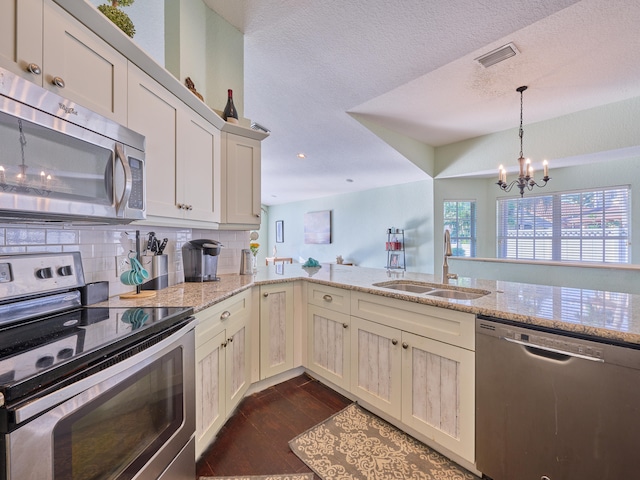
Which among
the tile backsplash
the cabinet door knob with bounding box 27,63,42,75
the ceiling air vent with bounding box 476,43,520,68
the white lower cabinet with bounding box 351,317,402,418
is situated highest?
the ceiling air vent with bounding box 476,43,520,68

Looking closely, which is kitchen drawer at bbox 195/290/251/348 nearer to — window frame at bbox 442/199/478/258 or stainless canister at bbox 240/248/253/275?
stainless canister at bbox 240/248/253/275

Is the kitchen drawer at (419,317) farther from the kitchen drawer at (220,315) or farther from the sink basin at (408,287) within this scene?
the kitchen drawer at (220,315)

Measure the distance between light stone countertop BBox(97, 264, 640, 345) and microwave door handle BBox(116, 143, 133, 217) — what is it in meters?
0.48

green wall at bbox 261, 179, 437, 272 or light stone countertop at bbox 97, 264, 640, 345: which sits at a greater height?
green wall at bbox 261, 179, 437, 272

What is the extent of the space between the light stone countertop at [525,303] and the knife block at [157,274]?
6cm

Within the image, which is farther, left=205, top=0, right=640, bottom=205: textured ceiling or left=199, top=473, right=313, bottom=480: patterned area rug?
left=205, top=0, right=640, bottom=205: textured ceiling

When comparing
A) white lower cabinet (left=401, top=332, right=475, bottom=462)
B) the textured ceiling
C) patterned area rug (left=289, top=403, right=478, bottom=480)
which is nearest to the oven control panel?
patterned area rug (left=289, top=403, right=478, bottom=480)

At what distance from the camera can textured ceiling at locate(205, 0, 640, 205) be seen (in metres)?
2.12

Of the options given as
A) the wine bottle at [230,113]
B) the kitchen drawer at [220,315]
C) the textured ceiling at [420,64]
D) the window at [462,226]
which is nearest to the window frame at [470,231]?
the window at [462,226]

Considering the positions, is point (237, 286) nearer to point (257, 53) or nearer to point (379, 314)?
point (379, 314)

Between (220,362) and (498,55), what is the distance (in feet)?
11.0

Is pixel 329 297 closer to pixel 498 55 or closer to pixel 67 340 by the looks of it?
pixel 67 340

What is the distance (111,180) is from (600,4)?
3.28m

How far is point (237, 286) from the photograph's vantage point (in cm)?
189
